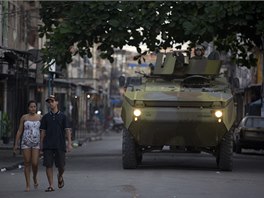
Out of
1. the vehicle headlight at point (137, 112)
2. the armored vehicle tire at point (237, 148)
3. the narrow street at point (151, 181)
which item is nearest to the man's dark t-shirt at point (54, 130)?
the narrow street at point (151, 181)

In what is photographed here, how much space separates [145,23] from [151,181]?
6992 millimetres

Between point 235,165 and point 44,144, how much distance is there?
9.33 m

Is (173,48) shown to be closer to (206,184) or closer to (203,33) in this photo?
(203,33)

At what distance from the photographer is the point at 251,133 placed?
3036 centimetres

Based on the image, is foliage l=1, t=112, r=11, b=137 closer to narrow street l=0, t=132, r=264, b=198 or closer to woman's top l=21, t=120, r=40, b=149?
narrow street l=0, t=132, r=264, b=198

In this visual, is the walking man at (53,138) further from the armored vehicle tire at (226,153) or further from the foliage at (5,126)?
the foliage at (5,126)

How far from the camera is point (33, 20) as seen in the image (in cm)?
4778

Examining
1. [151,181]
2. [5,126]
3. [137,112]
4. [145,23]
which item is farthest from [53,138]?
[5,126]

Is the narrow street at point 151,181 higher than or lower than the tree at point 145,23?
lower

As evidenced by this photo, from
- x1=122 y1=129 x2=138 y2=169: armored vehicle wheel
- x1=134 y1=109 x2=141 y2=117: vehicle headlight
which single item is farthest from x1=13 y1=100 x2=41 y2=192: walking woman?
x1=122 y1=129 x2=138 y2=169: armored vehicle wheel

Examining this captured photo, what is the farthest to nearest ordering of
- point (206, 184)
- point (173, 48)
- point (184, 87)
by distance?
point (173, 48) → point (184, 87) → point (206, 184)

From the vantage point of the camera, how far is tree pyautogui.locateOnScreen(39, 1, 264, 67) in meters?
21.5

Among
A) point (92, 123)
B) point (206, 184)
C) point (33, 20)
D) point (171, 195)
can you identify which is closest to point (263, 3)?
point (206, 184)

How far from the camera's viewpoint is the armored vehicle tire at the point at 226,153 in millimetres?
19219
